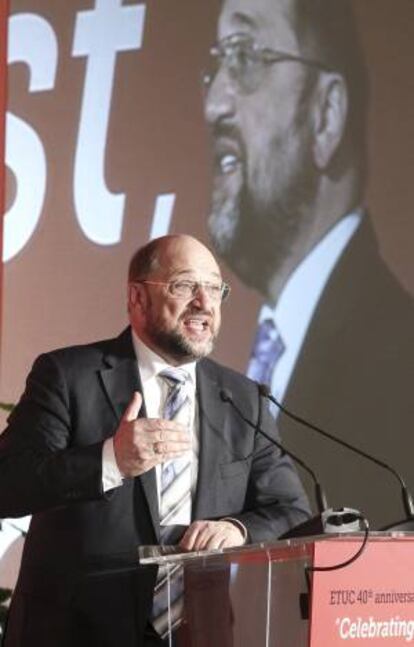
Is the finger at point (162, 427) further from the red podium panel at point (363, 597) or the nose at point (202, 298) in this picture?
the nose at point (202, 298)

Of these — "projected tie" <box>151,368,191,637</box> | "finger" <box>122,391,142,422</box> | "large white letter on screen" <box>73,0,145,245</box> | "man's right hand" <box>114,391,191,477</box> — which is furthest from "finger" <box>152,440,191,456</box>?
"large white letter on screen" <box>73,0,145,245</box>

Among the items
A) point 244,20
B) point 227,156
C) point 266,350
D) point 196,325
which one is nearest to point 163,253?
point 196,325

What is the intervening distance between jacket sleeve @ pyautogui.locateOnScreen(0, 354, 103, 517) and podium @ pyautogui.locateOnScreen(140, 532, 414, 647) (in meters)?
0.30

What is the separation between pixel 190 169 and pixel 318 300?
0.73 meters

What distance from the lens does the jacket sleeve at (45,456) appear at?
284cm

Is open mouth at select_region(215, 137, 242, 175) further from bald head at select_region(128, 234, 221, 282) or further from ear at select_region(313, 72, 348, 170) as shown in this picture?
bald head at select_region(128, 234, 221, 282)

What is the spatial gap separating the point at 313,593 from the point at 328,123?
2.78m

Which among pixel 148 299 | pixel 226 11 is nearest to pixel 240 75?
pixel 226 11

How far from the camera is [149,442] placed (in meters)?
2.67

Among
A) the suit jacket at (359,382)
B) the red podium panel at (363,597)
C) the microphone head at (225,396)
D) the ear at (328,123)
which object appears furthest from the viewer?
the ear at (328,123)

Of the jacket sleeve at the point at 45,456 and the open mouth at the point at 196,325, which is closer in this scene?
the jacket sleeve at the point at 45,456

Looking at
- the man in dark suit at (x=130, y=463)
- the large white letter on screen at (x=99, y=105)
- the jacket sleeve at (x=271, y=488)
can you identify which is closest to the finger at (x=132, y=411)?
the man in dark suit at (x=130, y=463)

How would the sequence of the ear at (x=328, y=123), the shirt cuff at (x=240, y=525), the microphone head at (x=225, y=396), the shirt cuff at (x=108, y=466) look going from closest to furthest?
the shirt cuff at (x=108, y=466)
the shirt cuff at (x=240, y=525)
the microphone head at (x=225, y=396)
the ear at (x=328, y=123)

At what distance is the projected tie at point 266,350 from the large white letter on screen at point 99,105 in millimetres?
678
